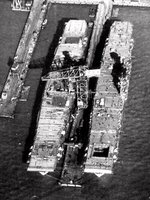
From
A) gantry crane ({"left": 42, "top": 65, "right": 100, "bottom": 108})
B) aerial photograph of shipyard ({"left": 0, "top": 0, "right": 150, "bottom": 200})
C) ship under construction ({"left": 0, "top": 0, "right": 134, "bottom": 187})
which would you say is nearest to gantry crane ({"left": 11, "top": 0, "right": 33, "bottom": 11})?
aerial photograph of shipyard ({"left": 0, "top": 0, "right": 150, "bottom": 200})

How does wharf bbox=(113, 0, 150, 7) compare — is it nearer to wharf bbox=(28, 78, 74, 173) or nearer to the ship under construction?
the ship under construction

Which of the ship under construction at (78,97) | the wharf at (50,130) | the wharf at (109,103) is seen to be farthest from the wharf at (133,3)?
the wharf at (50,130)

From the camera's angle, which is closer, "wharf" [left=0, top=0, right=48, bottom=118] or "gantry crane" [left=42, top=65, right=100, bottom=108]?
"gantry crane" [left=42, top=65, right=100, bottom=108]

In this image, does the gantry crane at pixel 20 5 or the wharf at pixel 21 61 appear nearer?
the wharf at pixel 21 61

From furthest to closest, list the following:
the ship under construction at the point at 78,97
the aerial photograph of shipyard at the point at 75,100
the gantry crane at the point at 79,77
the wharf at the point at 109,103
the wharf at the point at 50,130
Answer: the gantry crane at the point at 79,77
the ship under construction at the point at 78,97
the wharf at the point at 50,130
the wharf at the point at 109,103
the aerial photograph of shipyard at the point at 75,100

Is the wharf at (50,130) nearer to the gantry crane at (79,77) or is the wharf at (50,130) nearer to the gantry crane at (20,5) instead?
the gantry crane at (79,77)

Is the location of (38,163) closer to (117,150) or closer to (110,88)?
(117,150)

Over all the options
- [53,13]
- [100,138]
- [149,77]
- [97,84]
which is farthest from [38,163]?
[53,13]

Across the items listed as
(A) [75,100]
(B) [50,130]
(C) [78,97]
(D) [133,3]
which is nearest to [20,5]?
(D) [133,3]

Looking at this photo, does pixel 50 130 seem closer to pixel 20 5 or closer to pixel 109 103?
pixel 109 103
